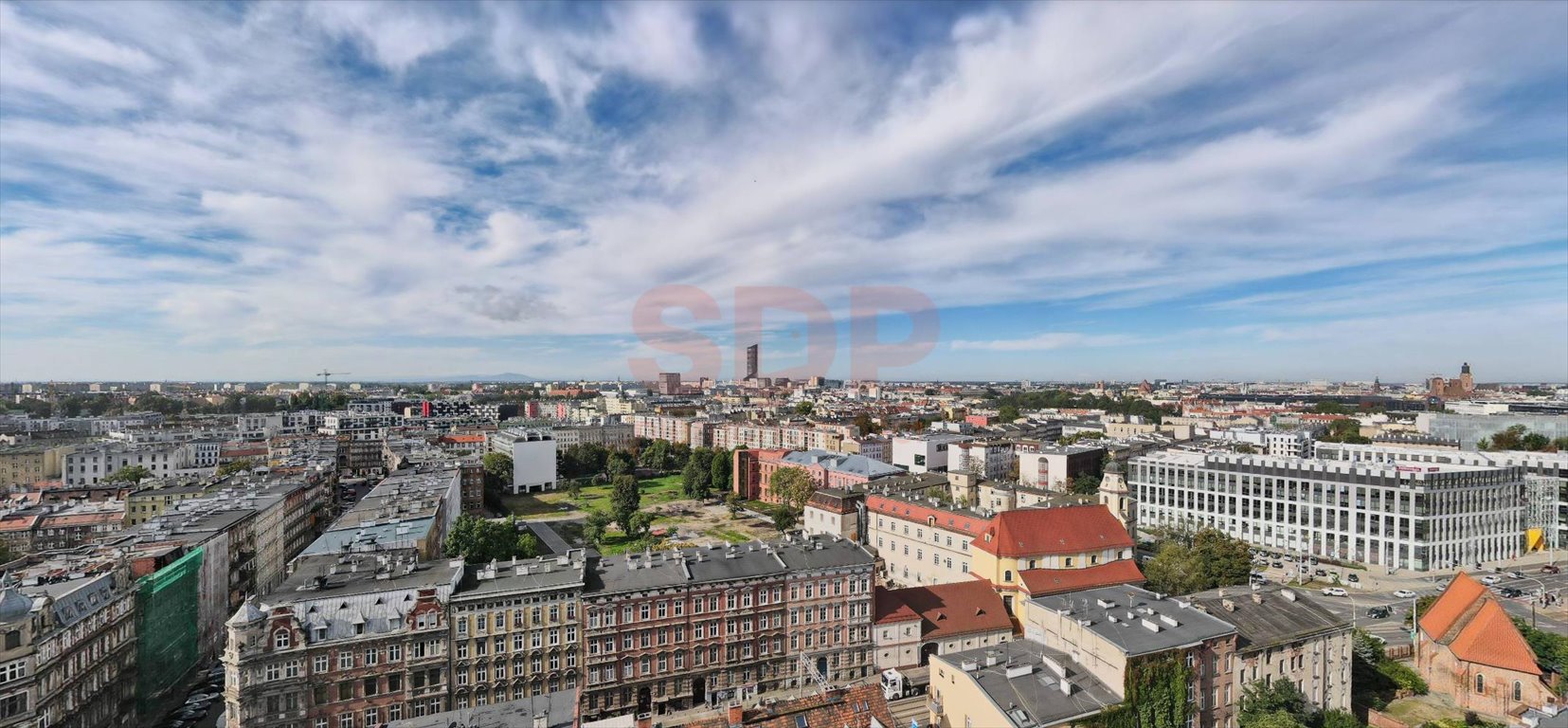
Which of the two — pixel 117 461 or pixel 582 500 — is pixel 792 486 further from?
pixel 117 461

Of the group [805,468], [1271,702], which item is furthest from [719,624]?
[805,468]

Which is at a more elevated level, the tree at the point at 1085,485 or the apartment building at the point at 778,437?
the apartment building at the point at 778,437

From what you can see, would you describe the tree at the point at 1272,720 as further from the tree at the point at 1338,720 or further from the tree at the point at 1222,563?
the tree at the point at 1222,563

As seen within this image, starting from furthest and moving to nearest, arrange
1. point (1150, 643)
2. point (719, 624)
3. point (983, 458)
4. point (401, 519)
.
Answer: point (983, 458), point (401, 519), point (719, 624), point (1150, 643)

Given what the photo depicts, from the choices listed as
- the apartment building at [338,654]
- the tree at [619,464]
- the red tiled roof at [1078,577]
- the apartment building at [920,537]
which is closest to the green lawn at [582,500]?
the tree at [619,464]

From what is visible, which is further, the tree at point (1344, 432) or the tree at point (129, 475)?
the tree at point (1344, 432)

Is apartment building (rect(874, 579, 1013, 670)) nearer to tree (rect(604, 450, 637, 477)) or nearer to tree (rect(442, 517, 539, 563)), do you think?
tree (rect(442, 517, 539, 563))
